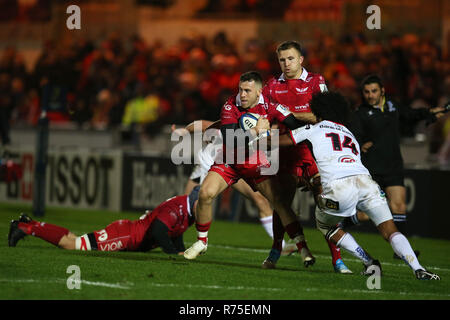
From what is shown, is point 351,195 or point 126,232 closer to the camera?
point 351,195

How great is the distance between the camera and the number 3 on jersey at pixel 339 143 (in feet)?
28.3

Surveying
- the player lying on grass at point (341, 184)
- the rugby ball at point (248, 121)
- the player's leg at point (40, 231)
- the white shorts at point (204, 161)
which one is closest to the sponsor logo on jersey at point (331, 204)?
the player lying on grass at point (341, 184)

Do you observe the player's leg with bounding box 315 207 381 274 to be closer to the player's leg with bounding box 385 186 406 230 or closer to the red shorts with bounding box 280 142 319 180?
the red shorts with bounding box 280 142 319 180

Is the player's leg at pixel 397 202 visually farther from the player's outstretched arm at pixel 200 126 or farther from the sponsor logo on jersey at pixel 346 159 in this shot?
the sponsor logo on jersey at pixel 346 159

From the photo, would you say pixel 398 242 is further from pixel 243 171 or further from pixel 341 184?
pixel 243 171

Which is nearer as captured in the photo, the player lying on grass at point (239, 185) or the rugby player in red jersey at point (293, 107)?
the rugby player in red jersey at point (293, 107)

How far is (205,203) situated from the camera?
928 cm

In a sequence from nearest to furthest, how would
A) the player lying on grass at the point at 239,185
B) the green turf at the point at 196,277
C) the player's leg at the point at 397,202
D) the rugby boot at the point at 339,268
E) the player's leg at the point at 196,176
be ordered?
the green turf at the point at 196,277 → the rugby boot at the point at 339,268 → the player lying on grass at the point at 239,185 → the player's leg at the point at 397,202 → the player's leg at the point at 196,176

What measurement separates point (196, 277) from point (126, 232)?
1593 mm

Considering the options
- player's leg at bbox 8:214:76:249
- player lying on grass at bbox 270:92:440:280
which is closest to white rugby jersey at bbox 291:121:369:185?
player lying on grass at bbox 270:92:440:280

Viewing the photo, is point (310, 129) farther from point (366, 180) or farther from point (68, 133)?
point (68, 133)

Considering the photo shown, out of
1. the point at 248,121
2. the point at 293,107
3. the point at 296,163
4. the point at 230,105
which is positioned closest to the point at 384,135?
the point at 293,107

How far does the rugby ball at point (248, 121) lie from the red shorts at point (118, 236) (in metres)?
1.45

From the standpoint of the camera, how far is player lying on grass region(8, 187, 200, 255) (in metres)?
9.57
